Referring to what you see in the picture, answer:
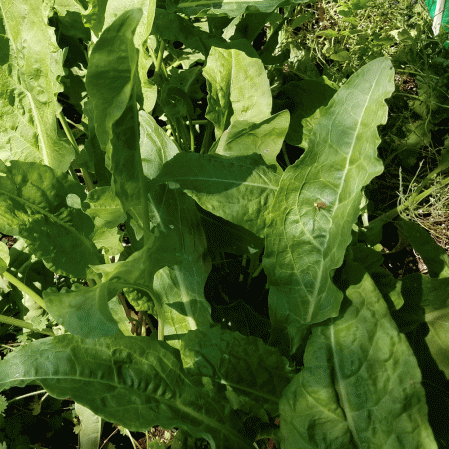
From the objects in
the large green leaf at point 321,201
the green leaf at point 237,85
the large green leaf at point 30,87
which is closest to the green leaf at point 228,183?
the large green leaf at point 321,201

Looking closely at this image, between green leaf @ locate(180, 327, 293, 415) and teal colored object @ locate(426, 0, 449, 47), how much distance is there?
127 cm

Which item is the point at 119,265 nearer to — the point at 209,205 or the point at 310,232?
the point at 209,205

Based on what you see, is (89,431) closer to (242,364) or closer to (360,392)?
(242,364)

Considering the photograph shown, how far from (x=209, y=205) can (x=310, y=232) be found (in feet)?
0.71

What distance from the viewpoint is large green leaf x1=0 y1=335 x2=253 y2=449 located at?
80 centimetres

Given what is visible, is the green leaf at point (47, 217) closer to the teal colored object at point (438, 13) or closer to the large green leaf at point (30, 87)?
the large green leaf at point (30, 87)

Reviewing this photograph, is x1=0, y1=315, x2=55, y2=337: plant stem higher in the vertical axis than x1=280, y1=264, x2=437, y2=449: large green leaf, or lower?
lower

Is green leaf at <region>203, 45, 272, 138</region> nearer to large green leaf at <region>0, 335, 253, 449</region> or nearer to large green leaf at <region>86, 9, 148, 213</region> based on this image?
large green leaf at <region>86, 9, 148, 213</region>

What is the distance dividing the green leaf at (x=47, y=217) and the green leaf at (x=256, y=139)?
1.19ft

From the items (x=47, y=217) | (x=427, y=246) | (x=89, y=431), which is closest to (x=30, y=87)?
(x=47, y=217)

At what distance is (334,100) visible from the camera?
35.4 inches

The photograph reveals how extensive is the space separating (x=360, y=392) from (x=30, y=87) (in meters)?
0.97

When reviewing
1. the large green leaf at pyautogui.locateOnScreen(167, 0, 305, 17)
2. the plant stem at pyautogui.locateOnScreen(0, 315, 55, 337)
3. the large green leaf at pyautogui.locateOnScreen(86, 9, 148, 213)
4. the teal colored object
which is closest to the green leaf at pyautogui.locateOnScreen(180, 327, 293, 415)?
the large green leaf at pyautogui.locateOnScreen(86, 9, 148, 213)

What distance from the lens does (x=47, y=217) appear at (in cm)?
95
